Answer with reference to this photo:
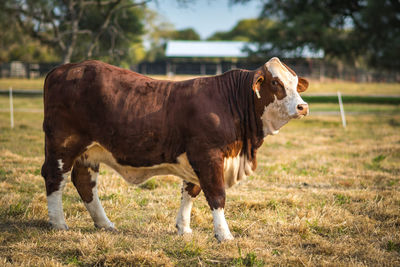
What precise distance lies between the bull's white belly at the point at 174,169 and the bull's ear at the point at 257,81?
0.67 meters

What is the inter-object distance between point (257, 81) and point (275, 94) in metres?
0.22

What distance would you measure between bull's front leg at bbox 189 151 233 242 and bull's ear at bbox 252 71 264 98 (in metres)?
0.67

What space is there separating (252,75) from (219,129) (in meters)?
0.68

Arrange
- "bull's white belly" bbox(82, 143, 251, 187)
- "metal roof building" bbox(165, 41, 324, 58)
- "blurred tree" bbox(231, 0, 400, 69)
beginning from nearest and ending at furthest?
"bull's white belly" bbox(82, 143, 251, 187) < "blurred tree" bbox(231, 0, 400, 69) < "metal roof building" bbox(165, 41, 324, 58)

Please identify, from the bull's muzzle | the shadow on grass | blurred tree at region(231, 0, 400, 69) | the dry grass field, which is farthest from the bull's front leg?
blurred tree at region(231, 0, 400, 69)

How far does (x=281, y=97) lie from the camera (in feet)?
13.1

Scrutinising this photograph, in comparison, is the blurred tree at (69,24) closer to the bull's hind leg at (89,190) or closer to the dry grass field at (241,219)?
the dry grass field at (241,219)

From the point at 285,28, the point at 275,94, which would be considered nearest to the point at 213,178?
the point at 275,94

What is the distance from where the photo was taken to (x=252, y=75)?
4172mm

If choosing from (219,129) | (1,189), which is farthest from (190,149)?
(1,189)

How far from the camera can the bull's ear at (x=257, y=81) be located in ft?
12.8

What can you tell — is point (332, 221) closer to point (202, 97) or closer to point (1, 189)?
point (202, 97)

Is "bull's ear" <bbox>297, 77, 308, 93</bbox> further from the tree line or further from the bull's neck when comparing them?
the tree line

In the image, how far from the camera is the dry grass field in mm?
3693
